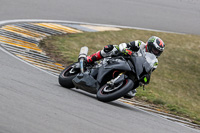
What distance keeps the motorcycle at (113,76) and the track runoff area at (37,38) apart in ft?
3.60

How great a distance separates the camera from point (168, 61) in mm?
12523

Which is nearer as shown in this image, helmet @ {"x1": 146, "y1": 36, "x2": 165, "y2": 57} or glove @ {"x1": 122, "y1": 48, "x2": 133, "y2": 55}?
glove @ {"x1": 122, "y1": 48, "x2": 133, "y2": 55}

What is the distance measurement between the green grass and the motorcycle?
168cm

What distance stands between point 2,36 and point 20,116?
6.52 m

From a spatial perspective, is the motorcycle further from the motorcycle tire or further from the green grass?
the green grass

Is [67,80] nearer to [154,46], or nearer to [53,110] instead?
[154,46]

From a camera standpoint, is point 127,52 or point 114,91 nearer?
point 114,91

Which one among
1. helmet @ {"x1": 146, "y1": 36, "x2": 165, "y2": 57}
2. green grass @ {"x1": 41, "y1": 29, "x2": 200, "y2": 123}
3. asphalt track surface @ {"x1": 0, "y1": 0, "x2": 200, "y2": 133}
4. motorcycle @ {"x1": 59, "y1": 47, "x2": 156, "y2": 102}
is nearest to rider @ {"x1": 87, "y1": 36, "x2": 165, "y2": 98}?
Result: helmet @ {"x1": 146, "y1": 36, "x2": 165, "y2": 57}

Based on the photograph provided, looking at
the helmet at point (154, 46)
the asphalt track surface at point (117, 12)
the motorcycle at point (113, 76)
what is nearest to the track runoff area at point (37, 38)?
the asphalt track surface at point (117, 12)

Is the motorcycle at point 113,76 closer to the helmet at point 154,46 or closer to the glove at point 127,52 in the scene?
the glove at point 127,52

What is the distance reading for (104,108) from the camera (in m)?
5.91

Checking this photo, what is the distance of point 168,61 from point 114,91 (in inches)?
250

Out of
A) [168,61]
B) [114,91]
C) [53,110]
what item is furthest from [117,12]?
[53,110]

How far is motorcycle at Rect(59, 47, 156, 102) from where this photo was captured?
650 cm
